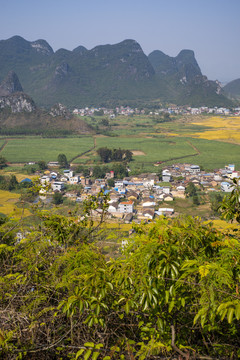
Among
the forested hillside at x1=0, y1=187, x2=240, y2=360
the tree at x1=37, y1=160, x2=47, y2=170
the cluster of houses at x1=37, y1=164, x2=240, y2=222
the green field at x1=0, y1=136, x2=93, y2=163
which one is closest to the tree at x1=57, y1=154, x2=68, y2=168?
the tree at x1=37, y1=160, x2=47, y2=170

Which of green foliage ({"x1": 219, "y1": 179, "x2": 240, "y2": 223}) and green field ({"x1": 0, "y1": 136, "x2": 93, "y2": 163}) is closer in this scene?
green foliage ({"x1": 219, "y1": 179, "x2": 240, "y2": 223})

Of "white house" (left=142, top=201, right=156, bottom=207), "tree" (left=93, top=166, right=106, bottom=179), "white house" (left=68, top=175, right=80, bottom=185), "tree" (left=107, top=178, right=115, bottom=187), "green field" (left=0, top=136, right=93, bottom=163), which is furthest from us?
"green field" (left=0, top=136, right=93, bottom=163)

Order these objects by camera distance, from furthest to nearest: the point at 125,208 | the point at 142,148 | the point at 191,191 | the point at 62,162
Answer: the point at 142,148, the point at 62,162, the point at 191,191, the point at 125,208

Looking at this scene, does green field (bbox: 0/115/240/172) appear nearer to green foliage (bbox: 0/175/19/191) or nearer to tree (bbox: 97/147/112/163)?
tree (bbox: 97/147/112/163)

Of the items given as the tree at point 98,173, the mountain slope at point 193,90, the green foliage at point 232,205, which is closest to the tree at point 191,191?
the tree at point 98,173

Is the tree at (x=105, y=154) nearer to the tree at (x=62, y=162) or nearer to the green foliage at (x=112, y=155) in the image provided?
the green foliage at (x=112, y=155)

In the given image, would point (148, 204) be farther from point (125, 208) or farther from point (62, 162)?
point (62, 162)

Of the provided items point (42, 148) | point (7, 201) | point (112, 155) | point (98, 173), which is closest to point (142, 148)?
point (112, 155)

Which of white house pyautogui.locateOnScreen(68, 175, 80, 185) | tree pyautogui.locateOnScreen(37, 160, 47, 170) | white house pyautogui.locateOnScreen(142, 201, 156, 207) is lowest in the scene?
white house pyautogui.locateOnScreen(142, 201, 156, 207)

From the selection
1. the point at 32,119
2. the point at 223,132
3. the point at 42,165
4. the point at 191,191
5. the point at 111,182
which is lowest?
the point at 191,191
